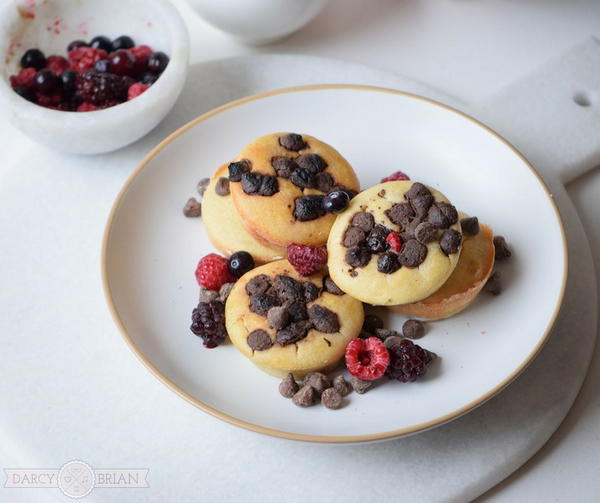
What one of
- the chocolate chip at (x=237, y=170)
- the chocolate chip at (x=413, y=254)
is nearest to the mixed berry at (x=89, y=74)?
the chocolate chip at (x=237, y=170)

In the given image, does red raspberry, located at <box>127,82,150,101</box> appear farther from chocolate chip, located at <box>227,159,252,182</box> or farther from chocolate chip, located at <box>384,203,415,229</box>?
chocolate chip, located at <box>384,203,415,229</box>

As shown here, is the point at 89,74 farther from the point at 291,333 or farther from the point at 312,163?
the point at 291,333

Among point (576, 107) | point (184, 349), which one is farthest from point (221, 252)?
point (576, 107)

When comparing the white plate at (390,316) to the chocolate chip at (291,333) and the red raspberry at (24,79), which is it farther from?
the red raspberry at (24,79)

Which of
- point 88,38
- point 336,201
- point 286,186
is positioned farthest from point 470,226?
point 88,38

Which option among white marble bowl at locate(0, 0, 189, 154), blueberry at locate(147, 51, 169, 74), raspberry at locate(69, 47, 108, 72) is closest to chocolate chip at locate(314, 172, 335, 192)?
white marble bowl at locate(0, 0, 189, 154)

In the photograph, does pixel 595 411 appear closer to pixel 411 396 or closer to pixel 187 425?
pixel 411 396
